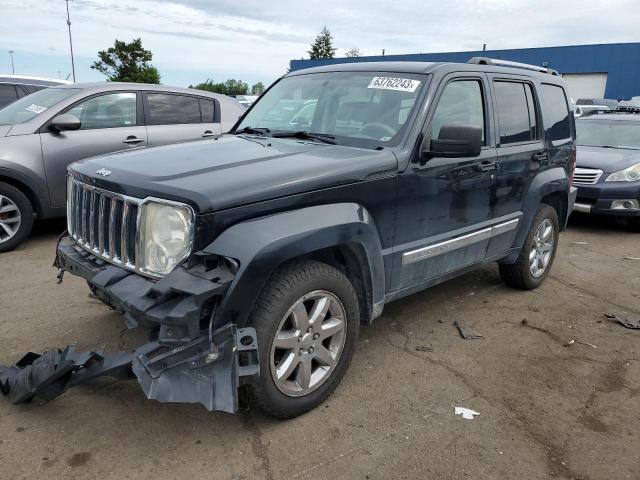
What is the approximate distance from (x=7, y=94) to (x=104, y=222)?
6.41 meters

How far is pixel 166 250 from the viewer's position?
8.76 feet

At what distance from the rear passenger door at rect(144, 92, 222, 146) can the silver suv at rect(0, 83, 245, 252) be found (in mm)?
13

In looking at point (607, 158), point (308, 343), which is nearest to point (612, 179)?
point (607, 158)

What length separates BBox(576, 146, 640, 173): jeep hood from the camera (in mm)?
7922

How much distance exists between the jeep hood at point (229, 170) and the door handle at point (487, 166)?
975 millimetres

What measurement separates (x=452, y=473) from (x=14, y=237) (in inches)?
207

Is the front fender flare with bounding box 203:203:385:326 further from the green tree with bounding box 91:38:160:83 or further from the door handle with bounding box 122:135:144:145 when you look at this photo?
the green tree with bounding box 91:38:160:83

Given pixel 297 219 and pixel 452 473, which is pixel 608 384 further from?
pixel 297 219

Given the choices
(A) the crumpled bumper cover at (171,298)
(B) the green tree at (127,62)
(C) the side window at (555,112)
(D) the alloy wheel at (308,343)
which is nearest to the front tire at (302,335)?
(D) the alloy wheel at (308,343)

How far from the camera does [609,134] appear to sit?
358 inches

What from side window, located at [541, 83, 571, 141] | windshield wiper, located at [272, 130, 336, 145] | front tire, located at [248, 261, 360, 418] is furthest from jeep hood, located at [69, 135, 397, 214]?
side window, located at [541, 83, 571, 141]

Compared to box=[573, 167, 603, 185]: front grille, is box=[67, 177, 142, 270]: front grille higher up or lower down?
higher up

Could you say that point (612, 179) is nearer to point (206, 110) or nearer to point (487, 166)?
point (487, 166)

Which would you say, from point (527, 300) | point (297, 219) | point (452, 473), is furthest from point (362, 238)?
point (527, 300)
